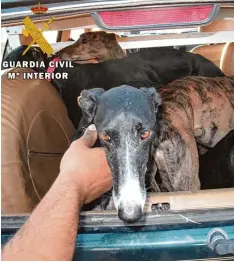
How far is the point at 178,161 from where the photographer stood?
269 centimetres

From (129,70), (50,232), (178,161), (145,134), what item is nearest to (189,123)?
(178,161)

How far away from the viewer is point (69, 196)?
1.78 m

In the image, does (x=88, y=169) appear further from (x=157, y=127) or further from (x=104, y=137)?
(x=157, y=127)

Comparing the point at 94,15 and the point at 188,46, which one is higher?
the point at 188,46

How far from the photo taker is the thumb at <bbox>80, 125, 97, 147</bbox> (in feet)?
7.29

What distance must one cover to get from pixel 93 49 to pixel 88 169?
148cm

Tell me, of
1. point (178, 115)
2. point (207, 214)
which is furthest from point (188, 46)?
point (207, 214)

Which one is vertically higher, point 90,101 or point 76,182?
point 90,101

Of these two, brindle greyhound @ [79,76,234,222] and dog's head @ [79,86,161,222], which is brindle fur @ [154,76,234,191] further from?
dog's head @ [79,86,161,222]

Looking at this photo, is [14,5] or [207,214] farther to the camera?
[14,5]

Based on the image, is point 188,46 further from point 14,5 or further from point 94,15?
point 14,5

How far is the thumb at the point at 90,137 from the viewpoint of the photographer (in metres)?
2.22

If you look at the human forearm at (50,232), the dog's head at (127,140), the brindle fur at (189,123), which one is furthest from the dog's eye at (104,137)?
the brindle fur at (189,123)

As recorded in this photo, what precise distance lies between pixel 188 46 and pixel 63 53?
0.95m
